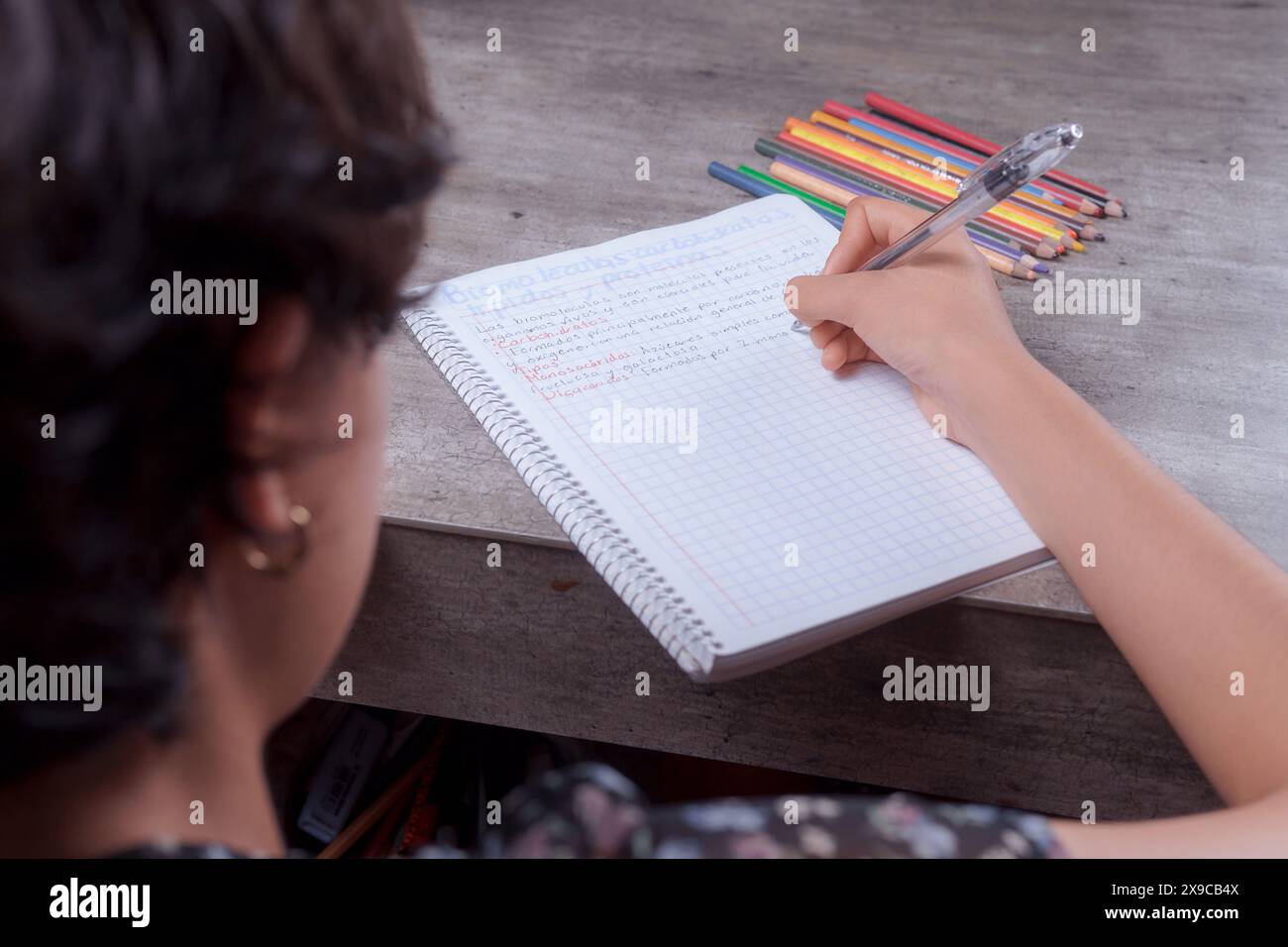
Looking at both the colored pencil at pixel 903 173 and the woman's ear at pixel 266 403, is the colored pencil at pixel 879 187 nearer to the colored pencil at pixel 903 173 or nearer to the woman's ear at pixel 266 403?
the colored pencil at pixel 903 173

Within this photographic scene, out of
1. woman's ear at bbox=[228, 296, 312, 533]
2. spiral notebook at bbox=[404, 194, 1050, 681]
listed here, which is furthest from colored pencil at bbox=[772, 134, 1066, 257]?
woman's ear at bbox=[228, 296, 312, 533]

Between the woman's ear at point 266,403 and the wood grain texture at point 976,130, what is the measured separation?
0.22 meters

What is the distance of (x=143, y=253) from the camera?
11.7 inches

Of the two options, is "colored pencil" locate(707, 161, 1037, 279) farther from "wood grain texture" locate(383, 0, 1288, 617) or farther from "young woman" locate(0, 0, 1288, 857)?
"young woman" locate(0, 0, 1288, 857)

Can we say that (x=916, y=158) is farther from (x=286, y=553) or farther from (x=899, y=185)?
(x=286, y=553)

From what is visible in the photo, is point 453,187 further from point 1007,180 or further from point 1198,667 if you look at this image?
point 1198,667

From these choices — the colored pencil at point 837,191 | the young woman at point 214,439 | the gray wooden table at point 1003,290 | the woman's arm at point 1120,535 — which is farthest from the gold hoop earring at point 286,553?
the colored pencil at point 837,191

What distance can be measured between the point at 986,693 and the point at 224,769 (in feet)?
1.20

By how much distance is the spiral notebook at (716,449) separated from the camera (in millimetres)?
535

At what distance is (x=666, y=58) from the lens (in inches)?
41.4

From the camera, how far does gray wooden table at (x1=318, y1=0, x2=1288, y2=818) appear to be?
59 cm

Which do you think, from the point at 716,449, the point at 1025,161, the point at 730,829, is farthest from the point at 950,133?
the point at 730,829

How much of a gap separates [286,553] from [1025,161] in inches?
18.1

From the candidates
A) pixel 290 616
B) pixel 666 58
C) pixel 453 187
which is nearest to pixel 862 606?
pixel 290 616
